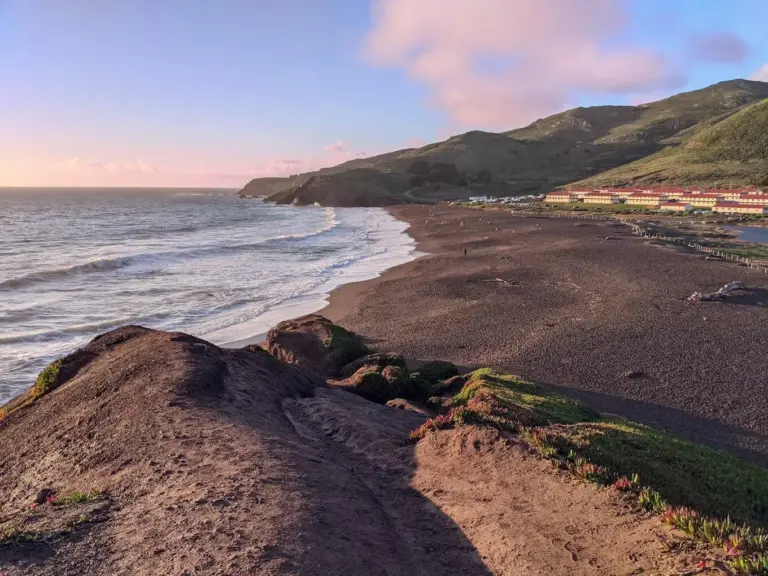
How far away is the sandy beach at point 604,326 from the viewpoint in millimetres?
16344

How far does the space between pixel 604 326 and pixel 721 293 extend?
351 inches

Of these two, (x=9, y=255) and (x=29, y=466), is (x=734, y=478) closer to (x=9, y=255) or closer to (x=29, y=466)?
(x=29, y=466)

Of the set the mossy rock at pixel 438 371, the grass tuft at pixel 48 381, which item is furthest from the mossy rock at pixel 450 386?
the grass tuft at pixel 48 381

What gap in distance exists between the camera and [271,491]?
7777mm

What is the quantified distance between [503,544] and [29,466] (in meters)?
8.27

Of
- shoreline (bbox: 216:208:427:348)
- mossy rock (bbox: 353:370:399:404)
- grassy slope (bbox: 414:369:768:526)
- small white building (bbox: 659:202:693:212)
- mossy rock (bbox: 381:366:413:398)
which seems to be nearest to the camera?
grassy slope (bbox: 414:369:768:526)

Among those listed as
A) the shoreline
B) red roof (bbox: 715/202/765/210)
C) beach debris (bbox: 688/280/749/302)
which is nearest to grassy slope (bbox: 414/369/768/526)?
the shoreline

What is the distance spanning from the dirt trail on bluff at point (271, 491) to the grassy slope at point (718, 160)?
117458 mm

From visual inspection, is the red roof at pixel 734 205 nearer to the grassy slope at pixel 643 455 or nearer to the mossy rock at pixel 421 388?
the mossy rock at pixel 421 388

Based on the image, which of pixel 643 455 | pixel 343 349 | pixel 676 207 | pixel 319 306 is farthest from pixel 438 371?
pixel 676 207

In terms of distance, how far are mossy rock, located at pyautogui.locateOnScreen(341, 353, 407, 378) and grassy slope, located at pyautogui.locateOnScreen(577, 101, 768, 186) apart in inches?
4394

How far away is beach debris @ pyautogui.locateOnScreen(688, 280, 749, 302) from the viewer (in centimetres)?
2739

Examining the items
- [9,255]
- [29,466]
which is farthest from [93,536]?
[9,255]

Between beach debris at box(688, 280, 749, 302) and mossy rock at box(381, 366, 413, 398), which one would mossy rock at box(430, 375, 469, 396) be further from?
beach debris at box(688, 280, 749, 302)
